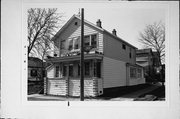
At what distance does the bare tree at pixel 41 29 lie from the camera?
3.29 m

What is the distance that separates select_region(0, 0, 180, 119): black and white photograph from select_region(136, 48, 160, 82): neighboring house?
17 mm

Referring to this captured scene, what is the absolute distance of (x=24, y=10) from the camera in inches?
131

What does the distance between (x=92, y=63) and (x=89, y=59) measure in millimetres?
89

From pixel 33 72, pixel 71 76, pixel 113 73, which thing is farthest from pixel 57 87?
pixel 113 73

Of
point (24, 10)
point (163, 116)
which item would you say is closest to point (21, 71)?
point (24, 10)

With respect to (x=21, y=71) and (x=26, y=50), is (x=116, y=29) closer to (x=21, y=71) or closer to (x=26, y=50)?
(x=26, y=50)

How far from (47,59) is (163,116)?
228cm

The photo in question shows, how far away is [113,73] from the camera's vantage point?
A: 326 cm

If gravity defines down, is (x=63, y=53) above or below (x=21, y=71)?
above

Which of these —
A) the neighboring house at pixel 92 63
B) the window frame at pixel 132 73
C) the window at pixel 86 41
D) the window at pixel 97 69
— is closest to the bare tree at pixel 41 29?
the neighboring house at pixel 92 63

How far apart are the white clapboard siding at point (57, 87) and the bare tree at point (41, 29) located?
0.49 m

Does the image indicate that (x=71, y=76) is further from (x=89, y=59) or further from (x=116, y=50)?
(x=116, y=50)

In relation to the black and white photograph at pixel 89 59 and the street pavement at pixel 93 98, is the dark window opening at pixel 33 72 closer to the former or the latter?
the black and white photograph at pixel 89 59

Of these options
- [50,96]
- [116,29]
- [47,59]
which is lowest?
[50,96]
